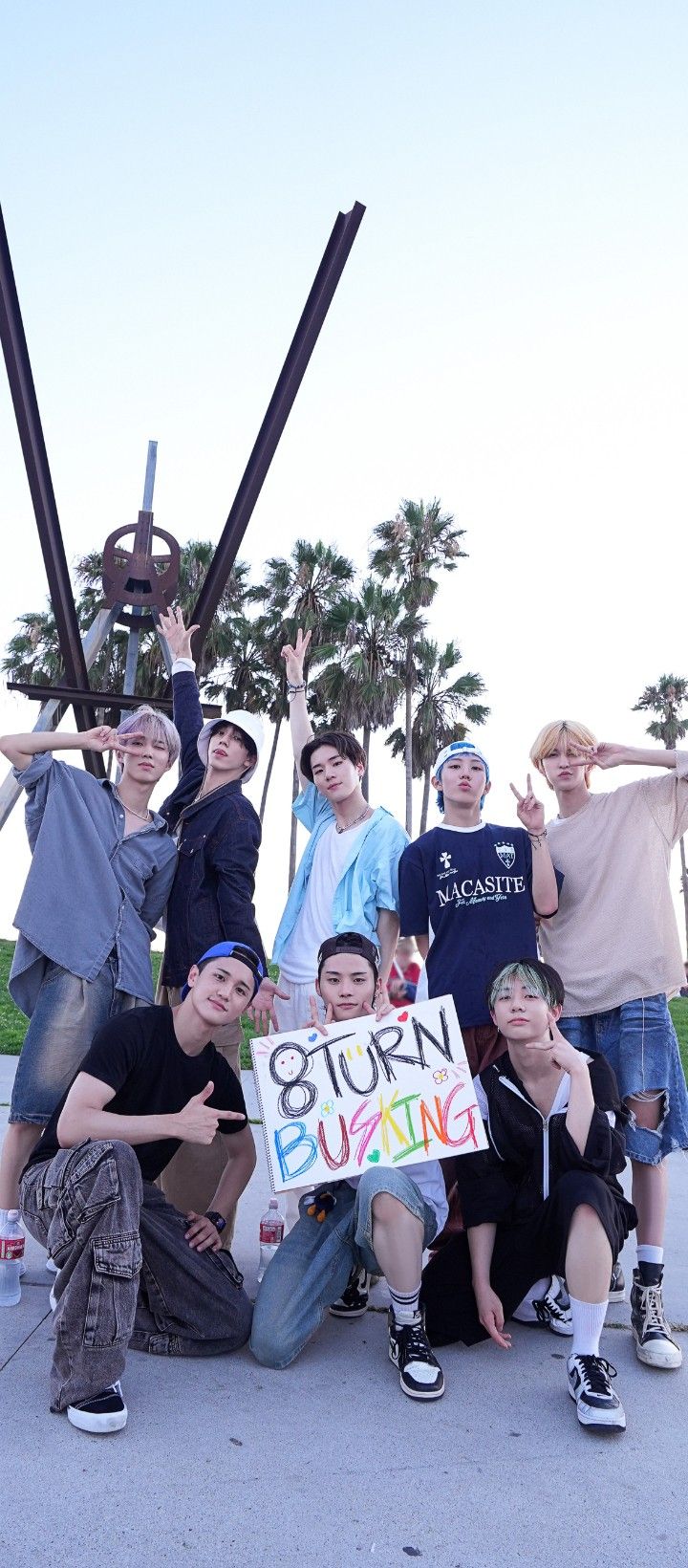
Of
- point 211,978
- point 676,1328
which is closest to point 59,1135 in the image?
point 211,978

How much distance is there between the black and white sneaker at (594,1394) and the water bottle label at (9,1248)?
1722 mm

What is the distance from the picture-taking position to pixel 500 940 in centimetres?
360

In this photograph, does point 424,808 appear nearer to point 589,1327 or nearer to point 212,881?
point 212,881

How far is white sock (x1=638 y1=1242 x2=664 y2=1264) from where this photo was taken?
3240 millimetres

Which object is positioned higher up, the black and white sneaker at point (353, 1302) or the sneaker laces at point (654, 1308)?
the sneaker laces at point (654, 1308)

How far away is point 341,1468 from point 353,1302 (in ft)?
3.80

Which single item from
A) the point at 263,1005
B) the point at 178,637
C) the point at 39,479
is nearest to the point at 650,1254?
the point at 263,1005

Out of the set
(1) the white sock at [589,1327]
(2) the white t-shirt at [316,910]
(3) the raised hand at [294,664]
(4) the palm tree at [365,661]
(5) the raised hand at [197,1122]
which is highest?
(4) the palm tree at [365,661]

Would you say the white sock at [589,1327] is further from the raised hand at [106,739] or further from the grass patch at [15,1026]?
the grass patch at [15,1026]

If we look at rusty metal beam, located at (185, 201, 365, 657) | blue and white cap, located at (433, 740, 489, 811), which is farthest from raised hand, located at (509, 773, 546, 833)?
rusty metal beam, located at (185, 201, 365, 657)

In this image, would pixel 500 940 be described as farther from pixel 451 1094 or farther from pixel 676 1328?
pixel 676 1328

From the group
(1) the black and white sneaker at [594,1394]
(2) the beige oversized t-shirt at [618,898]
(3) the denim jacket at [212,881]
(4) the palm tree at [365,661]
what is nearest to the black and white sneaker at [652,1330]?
(1) the black and white sneaker at [594,1394]

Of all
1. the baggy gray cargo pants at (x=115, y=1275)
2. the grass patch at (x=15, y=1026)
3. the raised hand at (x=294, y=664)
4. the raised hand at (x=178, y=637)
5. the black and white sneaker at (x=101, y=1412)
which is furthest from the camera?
the grass patch at (x=15, y=1026)

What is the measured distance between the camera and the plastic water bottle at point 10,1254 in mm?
3223
